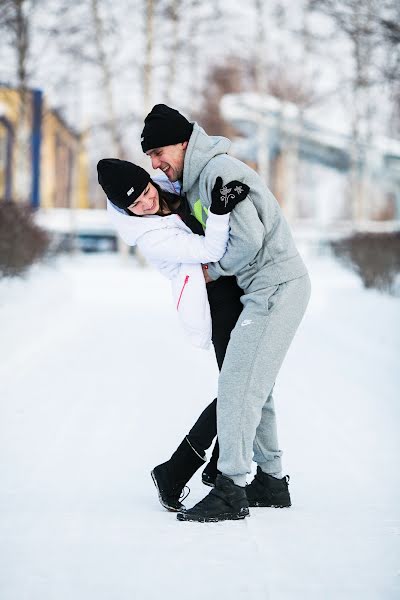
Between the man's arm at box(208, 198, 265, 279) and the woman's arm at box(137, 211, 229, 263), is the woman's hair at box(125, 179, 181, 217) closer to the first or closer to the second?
the woman's arm at box(137, 211, 229, 263)

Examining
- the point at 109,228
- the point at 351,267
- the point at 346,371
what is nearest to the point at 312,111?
the point at 109,228

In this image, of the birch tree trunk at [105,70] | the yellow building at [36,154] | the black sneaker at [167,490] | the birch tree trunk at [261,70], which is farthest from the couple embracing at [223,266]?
the birch tree trunk at [261,70]

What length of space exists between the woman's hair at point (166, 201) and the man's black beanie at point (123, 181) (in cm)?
12

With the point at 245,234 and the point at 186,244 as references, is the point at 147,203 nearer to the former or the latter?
the point at 186,244

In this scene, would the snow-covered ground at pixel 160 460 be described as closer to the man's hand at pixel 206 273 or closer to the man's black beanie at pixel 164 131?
the man's hand at pixel 206 273

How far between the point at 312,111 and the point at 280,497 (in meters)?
29.3

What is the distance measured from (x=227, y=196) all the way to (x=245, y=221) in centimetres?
15

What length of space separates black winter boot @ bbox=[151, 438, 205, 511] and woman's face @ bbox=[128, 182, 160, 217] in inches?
42.3

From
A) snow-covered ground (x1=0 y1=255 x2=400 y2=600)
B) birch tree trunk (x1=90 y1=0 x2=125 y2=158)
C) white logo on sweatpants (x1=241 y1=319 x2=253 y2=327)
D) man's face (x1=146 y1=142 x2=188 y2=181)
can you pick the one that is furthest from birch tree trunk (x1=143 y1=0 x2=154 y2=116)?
white logo on sweatpants (x1=241 y1=319 x2=253 y2=327)

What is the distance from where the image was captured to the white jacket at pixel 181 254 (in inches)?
152

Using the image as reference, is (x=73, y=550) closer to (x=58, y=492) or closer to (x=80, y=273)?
(x=58, y=492)

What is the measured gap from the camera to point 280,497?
4238mm

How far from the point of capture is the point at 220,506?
3939mm

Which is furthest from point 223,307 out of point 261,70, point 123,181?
point 261,70
